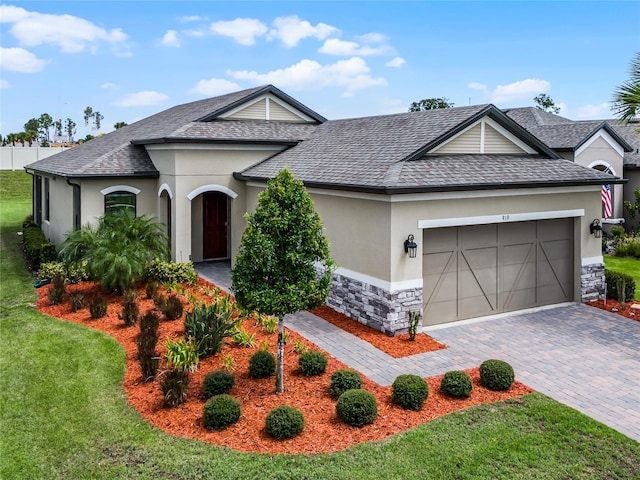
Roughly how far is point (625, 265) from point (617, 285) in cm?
667

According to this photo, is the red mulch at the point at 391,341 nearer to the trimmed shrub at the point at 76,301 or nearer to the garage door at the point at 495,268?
the garage door at the point at 495,268

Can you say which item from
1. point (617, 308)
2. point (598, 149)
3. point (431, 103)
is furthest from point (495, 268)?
point (431, 103)

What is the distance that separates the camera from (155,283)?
15305 mm

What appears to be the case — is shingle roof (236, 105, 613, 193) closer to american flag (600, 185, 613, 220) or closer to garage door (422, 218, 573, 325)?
garage door (422, 218, 573, 325)

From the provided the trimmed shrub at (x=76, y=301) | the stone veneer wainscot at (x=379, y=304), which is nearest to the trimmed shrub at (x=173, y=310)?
the trimmed shrub at (x=76, y=301)

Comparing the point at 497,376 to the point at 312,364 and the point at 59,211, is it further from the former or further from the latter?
the point at 59,211

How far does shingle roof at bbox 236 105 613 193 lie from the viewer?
12.4m

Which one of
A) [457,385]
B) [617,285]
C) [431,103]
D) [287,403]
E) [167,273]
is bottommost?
[287,403]

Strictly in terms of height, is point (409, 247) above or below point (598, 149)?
below

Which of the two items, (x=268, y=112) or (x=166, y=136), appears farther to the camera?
(x=268, y=112)

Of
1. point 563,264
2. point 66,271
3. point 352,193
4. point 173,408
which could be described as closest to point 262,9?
point 352,193

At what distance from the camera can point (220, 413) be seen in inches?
306

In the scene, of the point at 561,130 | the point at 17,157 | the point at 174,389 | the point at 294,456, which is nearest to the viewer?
the point at 294,456

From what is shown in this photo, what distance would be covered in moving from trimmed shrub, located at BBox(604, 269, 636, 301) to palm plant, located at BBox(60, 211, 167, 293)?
40.7 ft
